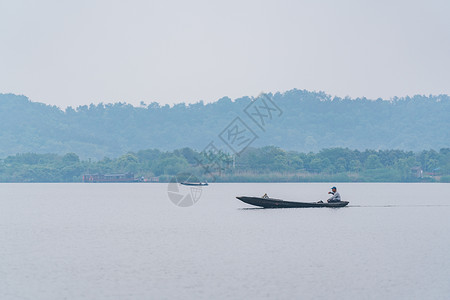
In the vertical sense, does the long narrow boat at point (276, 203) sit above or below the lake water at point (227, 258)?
above

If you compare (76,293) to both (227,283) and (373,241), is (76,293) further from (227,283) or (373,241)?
(373,241)

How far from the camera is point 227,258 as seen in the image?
36844 millimetres

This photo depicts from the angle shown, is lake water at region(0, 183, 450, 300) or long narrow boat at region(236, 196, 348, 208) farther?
long narrow boat at region(236, 196, 348, 208)

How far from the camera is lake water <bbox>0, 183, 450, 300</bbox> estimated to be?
28.5 metres

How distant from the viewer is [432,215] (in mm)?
69562

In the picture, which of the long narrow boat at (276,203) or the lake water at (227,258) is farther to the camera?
the long narrow boat at (276,203)

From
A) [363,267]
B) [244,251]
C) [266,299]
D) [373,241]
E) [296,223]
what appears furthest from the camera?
[296,223]

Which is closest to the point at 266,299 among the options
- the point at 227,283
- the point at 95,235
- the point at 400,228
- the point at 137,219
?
the point at 227,283

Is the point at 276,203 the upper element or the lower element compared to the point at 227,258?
upper

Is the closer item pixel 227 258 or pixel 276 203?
pixel 227 258

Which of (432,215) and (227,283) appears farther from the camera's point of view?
(432,215)

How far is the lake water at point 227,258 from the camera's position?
28461 mm

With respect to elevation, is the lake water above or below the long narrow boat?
below

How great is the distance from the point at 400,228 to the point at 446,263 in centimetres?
1955
